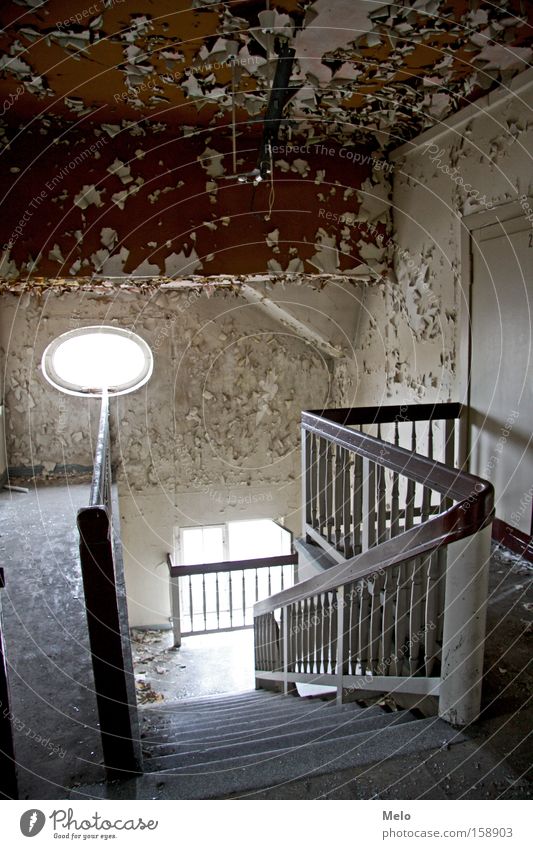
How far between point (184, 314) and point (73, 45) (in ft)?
10.0

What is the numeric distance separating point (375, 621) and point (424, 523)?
26.1 inches

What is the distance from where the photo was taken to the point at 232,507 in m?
6.07

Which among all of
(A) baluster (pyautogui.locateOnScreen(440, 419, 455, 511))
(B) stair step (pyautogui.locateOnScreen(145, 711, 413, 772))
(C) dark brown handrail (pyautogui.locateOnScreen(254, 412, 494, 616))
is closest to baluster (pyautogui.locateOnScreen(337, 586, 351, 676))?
(C) dark brown handrail (pyautogui.locateOnScreen(254, 412, 494, 616))

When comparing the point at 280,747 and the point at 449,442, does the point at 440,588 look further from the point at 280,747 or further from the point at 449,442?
the point at 449,442

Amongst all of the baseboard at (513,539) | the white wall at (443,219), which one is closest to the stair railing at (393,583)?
the baseboard at (513,539)

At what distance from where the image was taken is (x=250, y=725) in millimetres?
2479

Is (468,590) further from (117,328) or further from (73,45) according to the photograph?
(117,328)

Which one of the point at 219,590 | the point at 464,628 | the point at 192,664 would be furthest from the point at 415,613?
the point at 219,590

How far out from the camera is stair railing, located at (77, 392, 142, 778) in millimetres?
1479

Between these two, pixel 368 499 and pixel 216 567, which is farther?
pixel 216 567

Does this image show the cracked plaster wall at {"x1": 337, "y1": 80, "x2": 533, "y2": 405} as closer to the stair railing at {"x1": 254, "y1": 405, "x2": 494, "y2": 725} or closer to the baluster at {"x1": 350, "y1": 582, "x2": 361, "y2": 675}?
the stair railing at {"x1": 254, "y1": 405, "x2": 494, "y2": 725}

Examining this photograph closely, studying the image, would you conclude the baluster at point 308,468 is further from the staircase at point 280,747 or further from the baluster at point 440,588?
the baluster at point 440,588

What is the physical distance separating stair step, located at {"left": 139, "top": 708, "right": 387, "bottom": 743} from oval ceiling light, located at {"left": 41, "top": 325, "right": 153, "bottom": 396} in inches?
142

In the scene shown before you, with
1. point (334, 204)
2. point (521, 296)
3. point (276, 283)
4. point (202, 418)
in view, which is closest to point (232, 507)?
point (202, 418)
